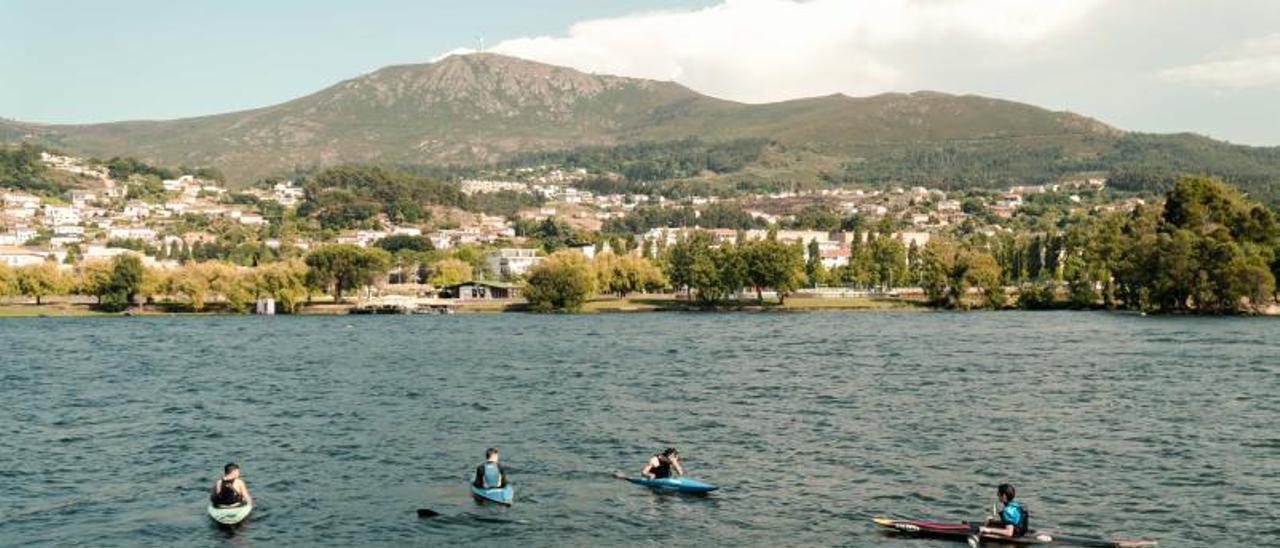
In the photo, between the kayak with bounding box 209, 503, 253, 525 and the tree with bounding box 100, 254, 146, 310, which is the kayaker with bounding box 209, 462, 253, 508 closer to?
the kayak with bounding box 209, 503, 253, 525

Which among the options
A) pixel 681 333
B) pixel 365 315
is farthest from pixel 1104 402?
pixel 365 315

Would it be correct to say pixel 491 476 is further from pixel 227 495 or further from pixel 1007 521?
pixel 1007 521

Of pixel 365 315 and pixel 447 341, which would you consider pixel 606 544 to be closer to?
pixel 447 341

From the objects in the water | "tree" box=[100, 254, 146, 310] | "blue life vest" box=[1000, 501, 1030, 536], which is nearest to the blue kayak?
the water

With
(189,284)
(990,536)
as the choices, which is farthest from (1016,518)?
(189,284)

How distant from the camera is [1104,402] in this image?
7388 cm

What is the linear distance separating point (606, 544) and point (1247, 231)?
516 feet

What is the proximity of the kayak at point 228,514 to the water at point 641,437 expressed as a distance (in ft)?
1.71

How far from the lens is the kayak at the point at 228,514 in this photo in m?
43.0

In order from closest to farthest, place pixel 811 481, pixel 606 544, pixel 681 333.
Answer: pixel 606 544, pixel 811 481, pixel 681 333

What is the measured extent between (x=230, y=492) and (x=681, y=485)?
17.0 m

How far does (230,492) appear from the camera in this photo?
43594mm

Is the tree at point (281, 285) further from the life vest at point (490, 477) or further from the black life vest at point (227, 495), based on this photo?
the black life vest at point (227, 495)

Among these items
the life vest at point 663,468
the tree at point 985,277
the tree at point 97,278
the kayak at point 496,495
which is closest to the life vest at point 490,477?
the kayak at point 496,495
